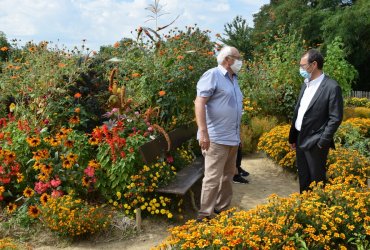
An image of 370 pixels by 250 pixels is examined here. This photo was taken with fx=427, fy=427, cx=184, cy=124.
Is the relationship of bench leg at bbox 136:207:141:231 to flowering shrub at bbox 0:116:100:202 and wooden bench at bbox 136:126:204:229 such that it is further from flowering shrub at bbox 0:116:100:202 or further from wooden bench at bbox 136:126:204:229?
flowering shrub at bbox 0:116:100:202

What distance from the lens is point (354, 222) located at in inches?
131

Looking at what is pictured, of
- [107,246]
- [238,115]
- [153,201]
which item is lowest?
[107,246]

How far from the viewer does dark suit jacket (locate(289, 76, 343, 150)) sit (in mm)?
4039

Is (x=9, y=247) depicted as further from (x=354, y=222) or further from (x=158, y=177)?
(x=354, y=222)

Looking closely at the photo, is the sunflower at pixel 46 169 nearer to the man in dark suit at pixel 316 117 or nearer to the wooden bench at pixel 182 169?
the wooden bench at pixel 182 169

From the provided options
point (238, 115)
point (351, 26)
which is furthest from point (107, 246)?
point (351, 26)

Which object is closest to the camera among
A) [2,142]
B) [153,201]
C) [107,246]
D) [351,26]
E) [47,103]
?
[107,246]

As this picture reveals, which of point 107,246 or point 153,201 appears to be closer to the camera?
point 107,246

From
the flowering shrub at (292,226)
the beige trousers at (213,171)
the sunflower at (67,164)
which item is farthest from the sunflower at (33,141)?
the flowering shrub at (292,226)

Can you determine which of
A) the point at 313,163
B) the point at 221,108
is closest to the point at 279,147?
the point at 313,163

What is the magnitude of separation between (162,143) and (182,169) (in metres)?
0.46

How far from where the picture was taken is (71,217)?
396 centimetres

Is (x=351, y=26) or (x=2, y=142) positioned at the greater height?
(x=351, y=26)

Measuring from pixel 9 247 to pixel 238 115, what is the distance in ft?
7.72
